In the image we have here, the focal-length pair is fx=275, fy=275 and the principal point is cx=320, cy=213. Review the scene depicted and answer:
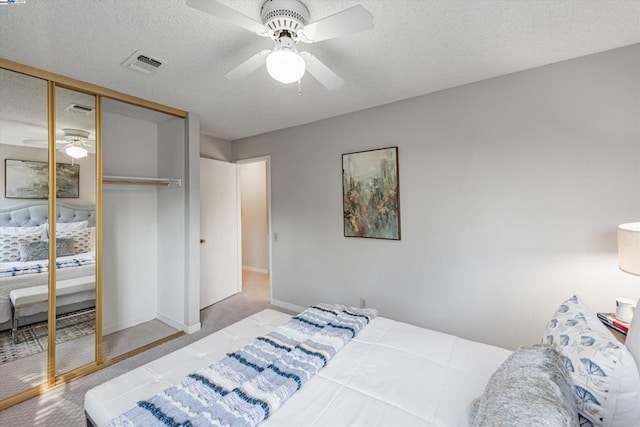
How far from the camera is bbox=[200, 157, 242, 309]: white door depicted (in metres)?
3.92

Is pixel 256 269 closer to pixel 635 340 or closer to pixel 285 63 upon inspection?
pixel 285 63

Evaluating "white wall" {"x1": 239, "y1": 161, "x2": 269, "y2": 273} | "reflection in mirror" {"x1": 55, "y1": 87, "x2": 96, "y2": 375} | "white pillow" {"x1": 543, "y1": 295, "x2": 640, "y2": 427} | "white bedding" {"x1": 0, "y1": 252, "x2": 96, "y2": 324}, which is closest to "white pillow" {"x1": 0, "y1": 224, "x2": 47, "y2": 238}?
"reflection in mirror" {"x1": 55, "y1": 87, "x2": 96, "y2": 375}

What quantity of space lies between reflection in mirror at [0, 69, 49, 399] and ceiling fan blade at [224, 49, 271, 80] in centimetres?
166

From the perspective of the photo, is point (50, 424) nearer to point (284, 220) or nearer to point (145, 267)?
point (145, 267)

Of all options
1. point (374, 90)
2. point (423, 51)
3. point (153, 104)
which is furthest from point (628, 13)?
point (153, 104)

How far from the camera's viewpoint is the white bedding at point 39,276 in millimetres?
2012

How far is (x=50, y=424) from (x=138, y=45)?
101 inches

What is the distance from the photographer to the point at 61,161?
227 cm

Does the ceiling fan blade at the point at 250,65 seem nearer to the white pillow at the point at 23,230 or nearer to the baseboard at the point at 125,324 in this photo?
the white pillow at the point at 23,230

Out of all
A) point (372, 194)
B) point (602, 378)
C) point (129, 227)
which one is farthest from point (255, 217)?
point (602, 378)

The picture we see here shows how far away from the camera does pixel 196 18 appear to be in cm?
158

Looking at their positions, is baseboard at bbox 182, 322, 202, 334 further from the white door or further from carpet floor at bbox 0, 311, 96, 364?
carpet floor at bbox 0, 311, 96, 364

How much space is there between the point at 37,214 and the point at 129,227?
3.70 ft

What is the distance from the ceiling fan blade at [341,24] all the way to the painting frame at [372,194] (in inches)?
65.5
